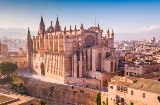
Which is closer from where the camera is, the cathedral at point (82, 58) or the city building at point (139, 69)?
the city building at point (139, 69)

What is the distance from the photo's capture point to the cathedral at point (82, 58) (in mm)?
52094

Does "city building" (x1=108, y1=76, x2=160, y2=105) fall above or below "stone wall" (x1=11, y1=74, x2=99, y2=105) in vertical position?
above

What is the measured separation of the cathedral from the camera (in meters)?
52.1

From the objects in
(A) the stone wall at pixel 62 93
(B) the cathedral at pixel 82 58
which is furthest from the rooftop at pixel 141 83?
(B) the cathedral at pixel 82 58

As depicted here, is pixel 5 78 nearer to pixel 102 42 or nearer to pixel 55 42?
pixel 55 42

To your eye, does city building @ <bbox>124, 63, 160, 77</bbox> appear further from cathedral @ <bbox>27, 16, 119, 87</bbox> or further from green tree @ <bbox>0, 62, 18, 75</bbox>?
green tree @ <bbox>0, 62, 18, 75</bbox>

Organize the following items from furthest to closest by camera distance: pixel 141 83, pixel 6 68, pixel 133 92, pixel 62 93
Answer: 1. pixel 6 68
2. pixel 62 93
3. pixel 141 83
4. pixel 133 92

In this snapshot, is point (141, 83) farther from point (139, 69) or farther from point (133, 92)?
point (139, 69)

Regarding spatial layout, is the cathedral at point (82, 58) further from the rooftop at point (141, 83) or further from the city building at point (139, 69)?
the rooftop at point (141, 83)

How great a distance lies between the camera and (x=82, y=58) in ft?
180

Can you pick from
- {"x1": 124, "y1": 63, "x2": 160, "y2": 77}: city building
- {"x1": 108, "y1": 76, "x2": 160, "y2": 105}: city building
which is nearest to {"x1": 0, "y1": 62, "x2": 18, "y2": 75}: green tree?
{"x1": 124, "y1": 63, "x2": 160, "y2": 77}: city building

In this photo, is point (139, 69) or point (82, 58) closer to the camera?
point (139, 69)

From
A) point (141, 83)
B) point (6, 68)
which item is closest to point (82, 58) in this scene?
point (141, 83)

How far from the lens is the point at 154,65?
167ft
